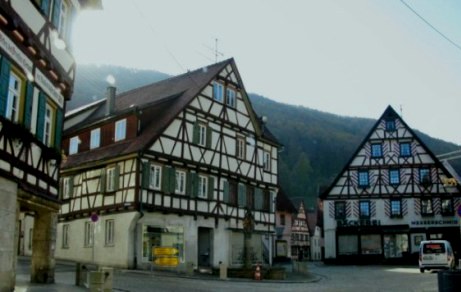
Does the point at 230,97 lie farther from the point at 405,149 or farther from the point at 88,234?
the point at 405,149

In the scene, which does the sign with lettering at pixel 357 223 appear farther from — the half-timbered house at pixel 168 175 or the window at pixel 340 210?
the half-timbered house at pixel 168 175

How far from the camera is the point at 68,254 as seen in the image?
1366 inches

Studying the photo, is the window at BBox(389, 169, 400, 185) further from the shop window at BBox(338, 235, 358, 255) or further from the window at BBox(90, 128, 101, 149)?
the window at BBox(90, 128, 101, 149)

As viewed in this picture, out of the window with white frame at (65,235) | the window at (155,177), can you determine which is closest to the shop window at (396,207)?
the window at (155,177)

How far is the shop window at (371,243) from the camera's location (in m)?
53.6

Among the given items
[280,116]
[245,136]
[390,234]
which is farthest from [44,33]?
[280,116]

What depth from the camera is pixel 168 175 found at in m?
31.8

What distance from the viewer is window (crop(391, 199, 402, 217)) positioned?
53.6 meters

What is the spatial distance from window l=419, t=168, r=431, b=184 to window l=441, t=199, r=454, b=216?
6.98ft

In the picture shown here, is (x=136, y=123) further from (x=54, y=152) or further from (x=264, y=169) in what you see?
(x=54, y=152)

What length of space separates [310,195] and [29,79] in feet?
328

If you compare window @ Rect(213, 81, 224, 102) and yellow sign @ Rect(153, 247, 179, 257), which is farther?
window @ Rect(213, 81, 224, 102)

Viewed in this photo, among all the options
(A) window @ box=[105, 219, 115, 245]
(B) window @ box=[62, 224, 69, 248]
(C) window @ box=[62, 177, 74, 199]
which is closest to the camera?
(A) window @ box=[105, 219, 115, 245]

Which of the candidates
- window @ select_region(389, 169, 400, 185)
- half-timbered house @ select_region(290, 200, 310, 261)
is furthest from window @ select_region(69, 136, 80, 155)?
half-timbered house @ select_region(290, 200, 310, 261)
